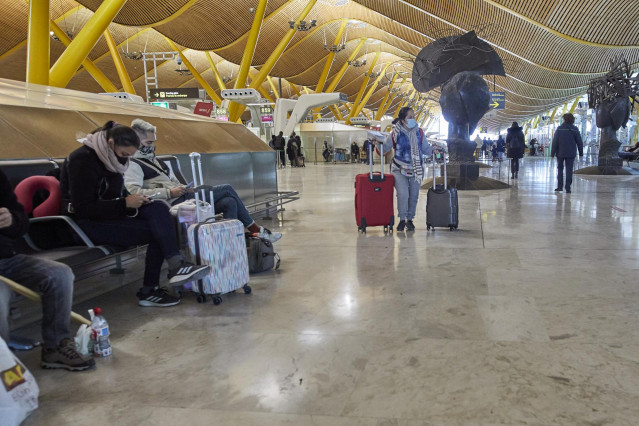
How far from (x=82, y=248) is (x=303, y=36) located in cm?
4317

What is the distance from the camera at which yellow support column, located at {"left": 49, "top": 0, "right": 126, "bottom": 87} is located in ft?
42.4

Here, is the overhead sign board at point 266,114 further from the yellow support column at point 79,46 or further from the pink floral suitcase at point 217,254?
the pink floral suitcase at point 217,254

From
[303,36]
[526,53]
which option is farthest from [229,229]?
[303,36]

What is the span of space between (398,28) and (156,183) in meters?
37.3

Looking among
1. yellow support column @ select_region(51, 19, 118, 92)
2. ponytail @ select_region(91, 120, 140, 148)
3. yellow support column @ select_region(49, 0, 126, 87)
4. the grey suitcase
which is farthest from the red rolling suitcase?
yellow support column @ select_region(51, 19, 118, 92)

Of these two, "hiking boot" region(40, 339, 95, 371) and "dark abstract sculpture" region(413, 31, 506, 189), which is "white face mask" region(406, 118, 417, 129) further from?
"dark abstract sculpture" region(413, 31, 506, 189)

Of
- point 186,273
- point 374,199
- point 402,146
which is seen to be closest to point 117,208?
point 186,273

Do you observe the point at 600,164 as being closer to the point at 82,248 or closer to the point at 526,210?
the point at 526,210

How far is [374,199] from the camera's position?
691cm

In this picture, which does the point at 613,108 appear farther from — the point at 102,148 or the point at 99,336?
the point at 99,336

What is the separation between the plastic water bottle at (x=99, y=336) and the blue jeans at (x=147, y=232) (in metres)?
0.92

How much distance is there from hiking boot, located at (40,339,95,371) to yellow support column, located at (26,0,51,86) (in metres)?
10.7

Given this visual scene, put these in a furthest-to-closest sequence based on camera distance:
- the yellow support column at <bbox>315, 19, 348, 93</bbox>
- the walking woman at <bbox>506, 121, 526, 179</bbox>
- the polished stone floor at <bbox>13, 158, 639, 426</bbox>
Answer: the yellow support column at <bbox>315, 19, 348, 93</bbox>, the walking woman at <bbox>506, 121, 526, 179</bbox>, the polished stone floor at <bbox>13, 158, 639, 426</bbox>

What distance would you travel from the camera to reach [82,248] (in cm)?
372
